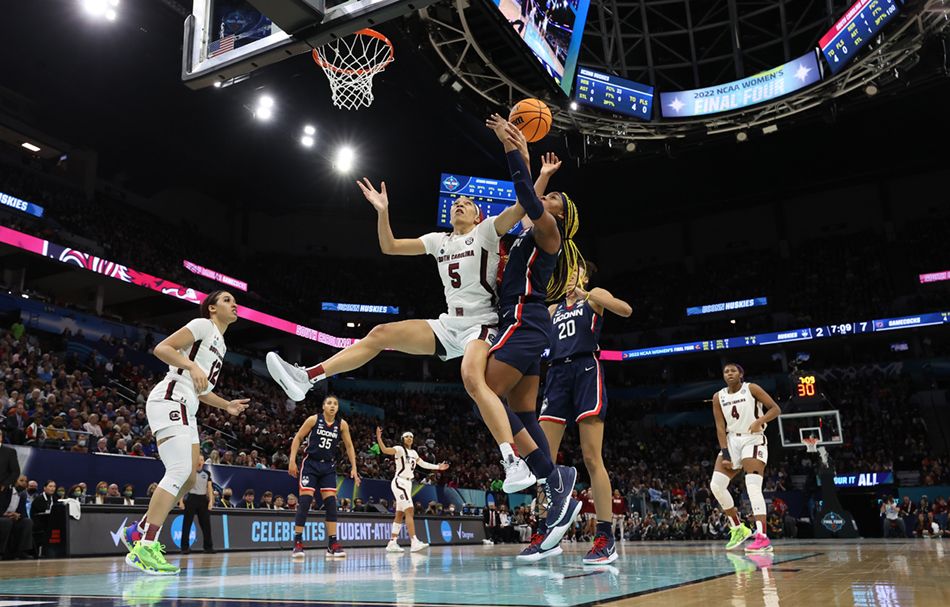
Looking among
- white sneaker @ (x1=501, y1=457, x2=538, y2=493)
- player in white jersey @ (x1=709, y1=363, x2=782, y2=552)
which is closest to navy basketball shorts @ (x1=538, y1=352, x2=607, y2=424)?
white sneaker @ (x1=501, y1=457, x2=538, y2=493)

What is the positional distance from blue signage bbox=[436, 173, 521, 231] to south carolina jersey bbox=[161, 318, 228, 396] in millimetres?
16232

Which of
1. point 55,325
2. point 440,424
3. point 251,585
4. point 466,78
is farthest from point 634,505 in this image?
point 251,585

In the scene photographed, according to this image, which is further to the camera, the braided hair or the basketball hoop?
the basketball hoop

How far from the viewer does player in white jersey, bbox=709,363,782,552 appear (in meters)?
8.01

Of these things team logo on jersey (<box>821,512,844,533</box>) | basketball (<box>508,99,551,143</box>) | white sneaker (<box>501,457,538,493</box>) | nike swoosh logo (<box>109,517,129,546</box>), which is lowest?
team logo on jersey (<box>821,512,844,533</box>)

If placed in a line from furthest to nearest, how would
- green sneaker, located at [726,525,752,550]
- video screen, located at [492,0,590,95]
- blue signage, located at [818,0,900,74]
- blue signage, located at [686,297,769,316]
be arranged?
blue signage, located at [686,297,769,316] < blue signage, located at [818,0,900,74] < video screen, located at [492,0,590,95] < green sneaker, located at [726,525,752,550]

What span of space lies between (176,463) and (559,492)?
3.01 m

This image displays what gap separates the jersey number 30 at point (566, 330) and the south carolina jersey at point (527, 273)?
143 centimetres

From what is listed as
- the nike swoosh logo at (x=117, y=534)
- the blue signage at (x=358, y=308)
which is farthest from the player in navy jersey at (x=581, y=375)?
the blue signage at (x=358, y=308)

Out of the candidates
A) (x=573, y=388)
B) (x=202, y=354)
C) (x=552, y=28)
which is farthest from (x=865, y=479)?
(x=202, y=354)

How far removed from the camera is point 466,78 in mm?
17359

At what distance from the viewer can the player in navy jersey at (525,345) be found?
449cm

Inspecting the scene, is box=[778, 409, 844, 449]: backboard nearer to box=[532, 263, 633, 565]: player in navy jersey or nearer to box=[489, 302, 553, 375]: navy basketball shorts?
box=[532, 263, 633, 565]: player in navy jersey

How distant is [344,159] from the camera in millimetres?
27281
